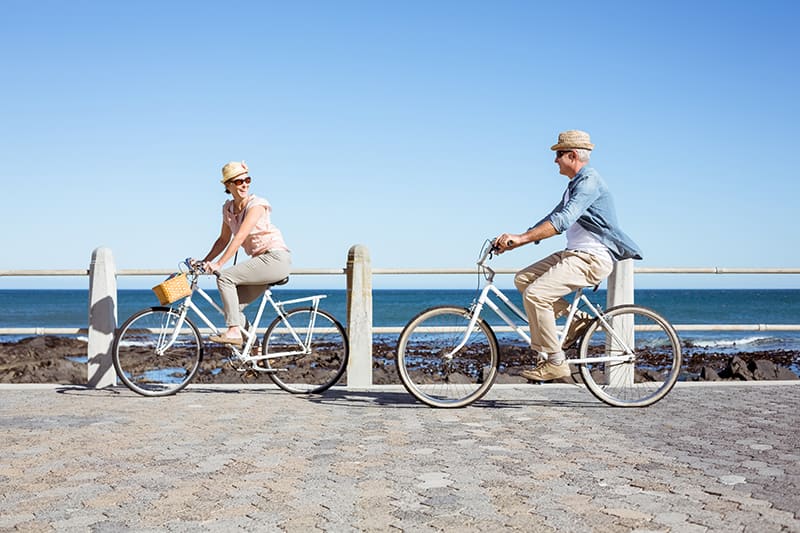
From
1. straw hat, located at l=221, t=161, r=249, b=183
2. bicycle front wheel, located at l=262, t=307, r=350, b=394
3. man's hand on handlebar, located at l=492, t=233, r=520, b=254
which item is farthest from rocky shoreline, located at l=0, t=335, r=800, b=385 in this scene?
man's hand on handlebar, located at l=492, t=233, r=520, b=254

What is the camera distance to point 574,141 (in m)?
6.36

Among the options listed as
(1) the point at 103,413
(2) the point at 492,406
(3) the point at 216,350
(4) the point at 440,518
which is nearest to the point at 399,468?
(4) the point at 440,518

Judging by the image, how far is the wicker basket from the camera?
701 centimetres

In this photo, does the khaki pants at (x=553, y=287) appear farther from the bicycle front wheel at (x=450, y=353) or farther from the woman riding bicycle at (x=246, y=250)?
the woman riding bicycle at (x=246, y=250)

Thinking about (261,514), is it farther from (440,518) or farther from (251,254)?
(251,254)

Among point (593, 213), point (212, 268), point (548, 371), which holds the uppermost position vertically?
point (593, 213)

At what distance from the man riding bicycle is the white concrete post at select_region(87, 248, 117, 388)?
391 cm

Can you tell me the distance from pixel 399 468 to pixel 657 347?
3.31 m

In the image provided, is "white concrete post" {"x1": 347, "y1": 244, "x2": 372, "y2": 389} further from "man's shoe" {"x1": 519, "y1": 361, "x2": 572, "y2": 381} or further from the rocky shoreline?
the rocky shoreline

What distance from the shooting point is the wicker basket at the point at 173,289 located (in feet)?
23.0

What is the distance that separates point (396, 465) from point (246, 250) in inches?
132

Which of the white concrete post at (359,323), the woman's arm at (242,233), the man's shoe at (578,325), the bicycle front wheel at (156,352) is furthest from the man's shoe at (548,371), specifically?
the bicycle front wheel at (156,352)

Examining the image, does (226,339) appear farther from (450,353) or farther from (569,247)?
(569,247)

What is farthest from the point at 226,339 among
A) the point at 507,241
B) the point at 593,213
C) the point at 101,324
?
the point at 593,213
